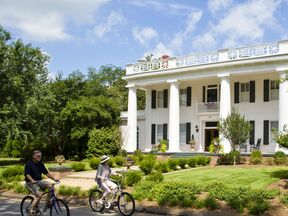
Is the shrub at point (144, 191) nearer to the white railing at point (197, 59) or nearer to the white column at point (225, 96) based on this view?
the white column at point (225, 96)

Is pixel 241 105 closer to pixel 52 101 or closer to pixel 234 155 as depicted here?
pixel 234 155

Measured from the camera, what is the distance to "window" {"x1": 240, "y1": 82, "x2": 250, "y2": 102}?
3356 centimetres

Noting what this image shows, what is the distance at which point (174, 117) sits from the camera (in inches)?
1367

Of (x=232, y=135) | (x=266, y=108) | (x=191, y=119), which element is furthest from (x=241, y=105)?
(x=232, y=135)

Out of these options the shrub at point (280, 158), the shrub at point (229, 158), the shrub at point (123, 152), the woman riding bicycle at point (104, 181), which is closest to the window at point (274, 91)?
the shrub at point (280, 158)

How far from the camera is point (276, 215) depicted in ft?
38.4

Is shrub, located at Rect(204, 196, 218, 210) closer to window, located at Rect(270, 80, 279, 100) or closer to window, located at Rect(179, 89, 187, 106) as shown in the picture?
window, located at Rect(270, 80, 279, 100)

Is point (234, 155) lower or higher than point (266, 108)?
lower

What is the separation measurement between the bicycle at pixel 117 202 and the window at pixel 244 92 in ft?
74.6

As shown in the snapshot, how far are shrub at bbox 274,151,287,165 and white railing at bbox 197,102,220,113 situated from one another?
8.85 metres

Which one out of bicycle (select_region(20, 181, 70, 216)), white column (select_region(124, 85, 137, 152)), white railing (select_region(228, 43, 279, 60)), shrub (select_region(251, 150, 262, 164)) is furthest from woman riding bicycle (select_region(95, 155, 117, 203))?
white column (select_region(124, 85, 137, 152))

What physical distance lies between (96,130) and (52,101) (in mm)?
4175

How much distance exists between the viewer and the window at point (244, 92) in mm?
33562

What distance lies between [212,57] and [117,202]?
22.4m
